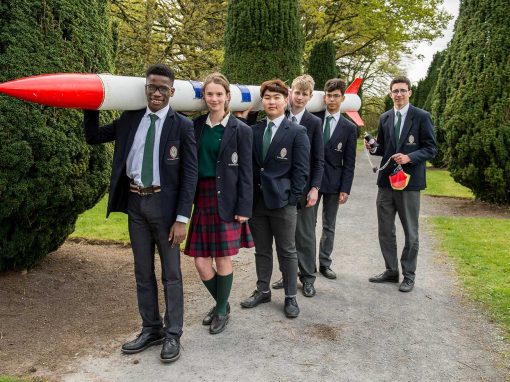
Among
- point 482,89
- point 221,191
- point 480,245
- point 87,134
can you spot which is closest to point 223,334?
point 221,191

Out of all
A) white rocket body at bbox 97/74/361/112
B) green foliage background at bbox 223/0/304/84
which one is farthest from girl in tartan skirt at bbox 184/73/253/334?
green foliage background at bbox 223/0/304/84

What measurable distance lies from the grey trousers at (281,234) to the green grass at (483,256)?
6.41 feet

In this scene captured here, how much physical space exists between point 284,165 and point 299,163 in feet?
0.46

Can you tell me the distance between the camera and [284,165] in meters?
4.53

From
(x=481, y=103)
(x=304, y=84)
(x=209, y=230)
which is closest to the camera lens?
(x=209, y=230)

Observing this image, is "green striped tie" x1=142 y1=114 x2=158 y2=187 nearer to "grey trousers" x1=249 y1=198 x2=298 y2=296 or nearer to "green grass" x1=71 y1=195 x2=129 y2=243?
"grey trousers" x1=249 y1=198 x2=298 y2=296

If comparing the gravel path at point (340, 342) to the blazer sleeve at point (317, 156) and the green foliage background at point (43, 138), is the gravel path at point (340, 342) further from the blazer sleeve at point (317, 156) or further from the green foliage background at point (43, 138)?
the green foliage background at point (43, 138)

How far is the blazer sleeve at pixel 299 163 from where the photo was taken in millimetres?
4504

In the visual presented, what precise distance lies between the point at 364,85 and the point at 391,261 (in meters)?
31.8

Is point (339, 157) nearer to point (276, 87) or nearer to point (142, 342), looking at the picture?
point (276, 87)

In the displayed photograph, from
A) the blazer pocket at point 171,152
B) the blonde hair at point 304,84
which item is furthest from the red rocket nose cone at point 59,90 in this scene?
the blonde hair at point 304,84

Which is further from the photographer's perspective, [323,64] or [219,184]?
[323,64]

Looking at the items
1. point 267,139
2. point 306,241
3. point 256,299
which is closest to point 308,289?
point 306,241

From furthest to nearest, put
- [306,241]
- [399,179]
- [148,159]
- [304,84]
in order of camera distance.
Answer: [399,179]
[306,241]
[304,84]
[148,159]
